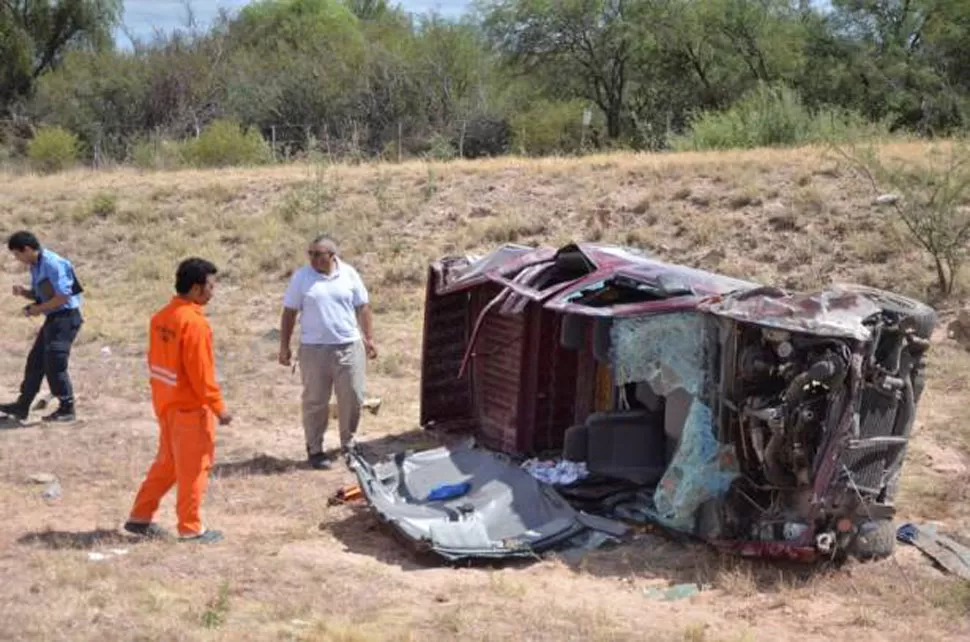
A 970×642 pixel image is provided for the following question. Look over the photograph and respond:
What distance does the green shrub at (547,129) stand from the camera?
32688 millimetres

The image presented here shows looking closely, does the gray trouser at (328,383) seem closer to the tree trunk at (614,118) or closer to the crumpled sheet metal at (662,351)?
the crumpled sheet metal at (662,351)

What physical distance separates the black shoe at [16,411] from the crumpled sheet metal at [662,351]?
5482 millimetres

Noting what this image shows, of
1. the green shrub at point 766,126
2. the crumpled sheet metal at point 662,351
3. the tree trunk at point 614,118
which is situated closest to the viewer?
the crumpled sheet metal at point 662,351

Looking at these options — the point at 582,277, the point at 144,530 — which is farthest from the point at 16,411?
the point at 582,277

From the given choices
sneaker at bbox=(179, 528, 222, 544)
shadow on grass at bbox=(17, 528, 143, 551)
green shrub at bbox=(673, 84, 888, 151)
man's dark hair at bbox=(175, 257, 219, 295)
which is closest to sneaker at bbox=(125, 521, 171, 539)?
shadow on grass at bbox=(17, 528, 143, 551)

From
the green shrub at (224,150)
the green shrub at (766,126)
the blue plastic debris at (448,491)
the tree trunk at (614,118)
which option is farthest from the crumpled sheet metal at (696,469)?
the tree trunk at (614,118)

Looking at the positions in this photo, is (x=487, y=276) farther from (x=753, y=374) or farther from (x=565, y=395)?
(x=753, y=374)

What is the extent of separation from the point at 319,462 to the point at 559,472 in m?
1.92

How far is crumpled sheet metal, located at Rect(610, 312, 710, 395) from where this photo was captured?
715 cm

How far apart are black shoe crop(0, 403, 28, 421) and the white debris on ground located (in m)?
4.67

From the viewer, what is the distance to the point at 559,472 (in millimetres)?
8172

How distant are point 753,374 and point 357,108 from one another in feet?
99.3

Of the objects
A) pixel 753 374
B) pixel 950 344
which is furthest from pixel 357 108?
pixel 753 374

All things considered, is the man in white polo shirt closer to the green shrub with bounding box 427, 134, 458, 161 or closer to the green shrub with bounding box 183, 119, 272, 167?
the green shrub with bounding box 427, 134, 458, 161
